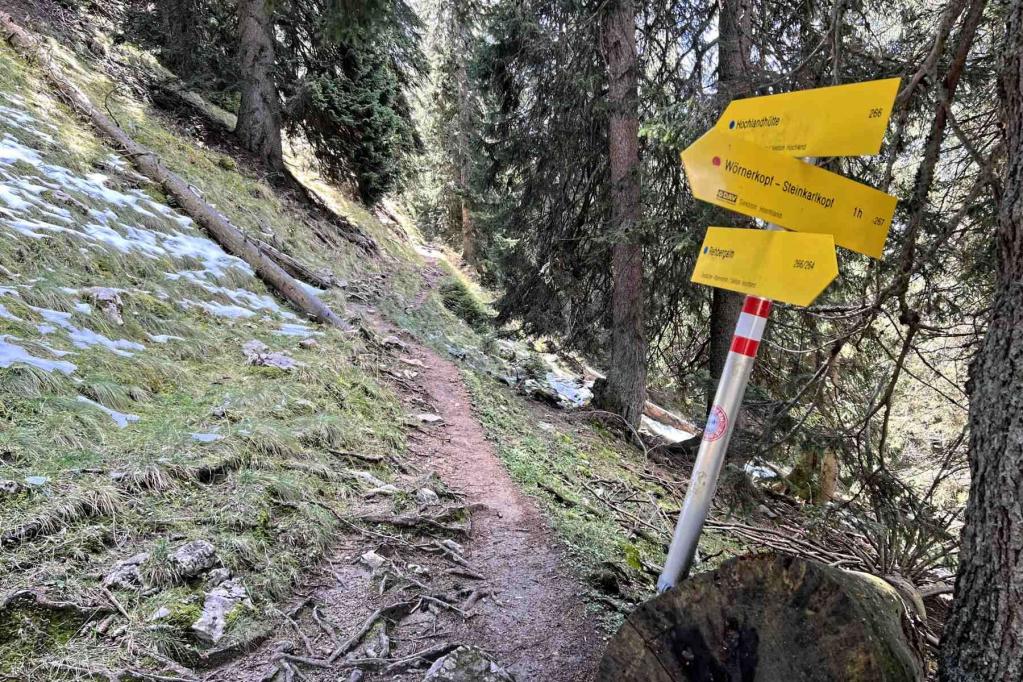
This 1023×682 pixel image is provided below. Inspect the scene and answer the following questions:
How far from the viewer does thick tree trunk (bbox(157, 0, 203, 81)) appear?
10.8m

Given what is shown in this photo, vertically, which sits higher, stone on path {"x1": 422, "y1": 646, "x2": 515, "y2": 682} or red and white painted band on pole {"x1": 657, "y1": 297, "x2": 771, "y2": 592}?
red and white painted band on pole {"x1": 657, "y1": 297, "x2": 771, "y2": 592}

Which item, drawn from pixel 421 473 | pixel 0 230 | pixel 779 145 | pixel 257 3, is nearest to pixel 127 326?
pixel 0 230

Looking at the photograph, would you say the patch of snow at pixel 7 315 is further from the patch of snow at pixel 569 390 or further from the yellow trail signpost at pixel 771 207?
the patch of snow at pixel 569 390

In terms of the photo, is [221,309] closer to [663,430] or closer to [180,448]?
[180,448]

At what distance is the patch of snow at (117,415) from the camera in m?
3.87

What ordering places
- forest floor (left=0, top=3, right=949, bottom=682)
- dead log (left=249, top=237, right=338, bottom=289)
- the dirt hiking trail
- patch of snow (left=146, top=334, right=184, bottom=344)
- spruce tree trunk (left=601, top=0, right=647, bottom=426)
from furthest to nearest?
1. dead log (left=249, top=237, right=338, bottom=289)
2. spruce tree trunk (left=601, top=0, right=647, bottom=426)
3. patch of snow (left=146, top=334, right=184, bottom=344)
4. the dirt hiking trail
5. forest floor (left=0, top=3, right=949, bottom=682)

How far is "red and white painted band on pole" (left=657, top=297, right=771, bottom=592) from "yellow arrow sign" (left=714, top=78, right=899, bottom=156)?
670 mm

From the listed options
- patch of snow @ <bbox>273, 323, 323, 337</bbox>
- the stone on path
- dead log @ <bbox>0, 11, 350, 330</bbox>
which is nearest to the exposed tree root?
the stone on path

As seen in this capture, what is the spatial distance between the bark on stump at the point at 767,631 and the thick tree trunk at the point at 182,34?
13.0m

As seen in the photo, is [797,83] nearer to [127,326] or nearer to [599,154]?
[599,154]

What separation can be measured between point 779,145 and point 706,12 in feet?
20.6

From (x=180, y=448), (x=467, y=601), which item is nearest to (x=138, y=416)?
(x=180, y=448)

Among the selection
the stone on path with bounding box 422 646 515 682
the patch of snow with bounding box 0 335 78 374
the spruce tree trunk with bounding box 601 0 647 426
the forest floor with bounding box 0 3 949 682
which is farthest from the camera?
the spruce tree trunk with bounding box 601 0 647 426

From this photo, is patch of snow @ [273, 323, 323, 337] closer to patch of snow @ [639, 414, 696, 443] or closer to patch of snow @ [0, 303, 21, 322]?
patch of snow @ [0, 303, 21, 322]
